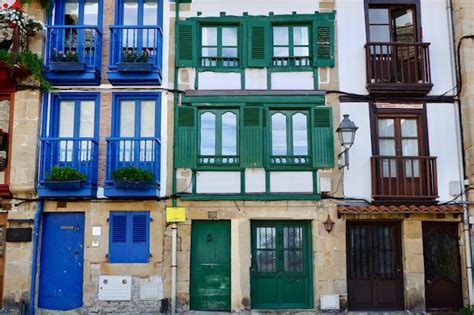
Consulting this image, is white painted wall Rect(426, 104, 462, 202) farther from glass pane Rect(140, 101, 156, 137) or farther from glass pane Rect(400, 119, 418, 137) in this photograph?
glass pane Rect(140, 101, 156, 137)

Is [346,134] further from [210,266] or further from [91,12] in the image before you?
[91,12]

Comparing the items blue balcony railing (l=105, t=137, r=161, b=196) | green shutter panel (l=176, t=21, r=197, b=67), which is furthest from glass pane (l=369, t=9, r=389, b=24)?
blue balcony railing (l=105, t=137, r=161, b=196)

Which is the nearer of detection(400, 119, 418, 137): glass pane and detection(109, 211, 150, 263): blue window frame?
detection(109, 211, 150, 263): blue window frame

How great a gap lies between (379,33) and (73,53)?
293 inches

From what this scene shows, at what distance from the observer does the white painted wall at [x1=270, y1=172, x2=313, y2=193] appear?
12.9 m

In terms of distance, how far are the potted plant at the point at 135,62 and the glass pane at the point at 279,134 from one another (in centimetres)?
321

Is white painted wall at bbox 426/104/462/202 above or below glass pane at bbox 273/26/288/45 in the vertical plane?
below

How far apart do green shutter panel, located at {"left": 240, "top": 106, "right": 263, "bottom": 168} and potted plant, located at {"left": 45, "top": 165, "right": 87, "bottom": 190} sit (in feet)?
12.1

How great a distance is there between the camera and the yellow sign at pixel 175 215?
12.6m

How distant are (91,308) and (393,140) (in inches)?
315

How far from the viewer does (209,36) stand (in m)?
13.6

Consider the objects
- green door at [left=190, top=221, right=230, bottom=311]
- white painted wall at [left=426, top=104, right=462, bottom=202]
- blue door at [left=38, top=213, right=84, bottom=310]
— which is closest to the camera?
blue door at [left=38, top=213, right=84, bottom=310]

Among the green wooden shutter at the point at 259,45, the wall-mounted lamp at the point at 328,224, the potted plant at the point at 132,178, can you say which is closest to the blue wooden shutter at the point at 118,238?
the potted plant at the point at 132,178

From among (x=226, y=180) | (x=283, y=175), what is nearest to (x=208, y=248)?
(x=226, y=180)
